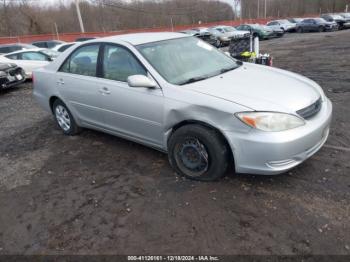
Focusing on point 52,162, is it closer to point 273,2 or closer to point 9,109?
point 9,109

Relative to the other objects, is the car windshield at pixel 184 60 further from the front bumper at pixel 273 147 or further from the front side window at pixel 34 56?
the front side window at pixel 34 56

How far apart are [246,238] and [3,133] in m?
5.19

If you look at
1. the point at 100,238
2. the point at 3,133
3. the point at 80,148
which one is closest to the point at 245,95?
the point at 100,238

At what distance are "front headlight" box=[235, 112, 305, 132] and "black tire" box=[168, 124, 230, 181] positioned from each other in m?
0.40

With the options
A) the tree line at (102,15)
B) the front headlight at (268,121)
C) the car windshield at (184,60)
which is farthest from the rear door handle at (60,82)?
the tree line at (102,15)

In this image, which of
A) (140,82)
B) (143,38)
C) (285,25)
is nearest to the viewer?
(140,82)

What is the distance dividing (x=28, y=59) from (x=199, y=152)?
35.3 feet

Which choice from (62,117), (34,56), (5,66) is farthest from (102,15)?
(62,117)

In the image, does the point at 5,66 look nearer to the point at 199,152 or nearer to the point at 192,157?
the point at 192,157

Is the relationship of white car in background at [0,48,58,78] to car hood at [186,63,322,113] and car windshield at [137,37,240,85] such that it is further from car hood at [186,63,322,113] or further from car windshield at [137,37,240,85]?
car hood at [186,63,322,113]

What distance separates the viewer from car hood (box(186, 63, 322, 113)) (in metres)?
3.19

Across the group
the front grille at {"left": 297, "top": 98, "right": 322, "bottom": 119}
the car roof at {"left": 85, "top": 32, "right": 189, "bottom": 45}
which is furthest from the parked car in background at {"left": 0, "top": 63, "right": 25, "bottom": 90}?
the front grille at {"left": 297, "top": 98, "right": 322, "bottom": 119}

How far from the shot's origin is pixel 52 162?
15.0 feet

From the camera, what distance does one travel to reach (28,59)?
1209 centimetres
